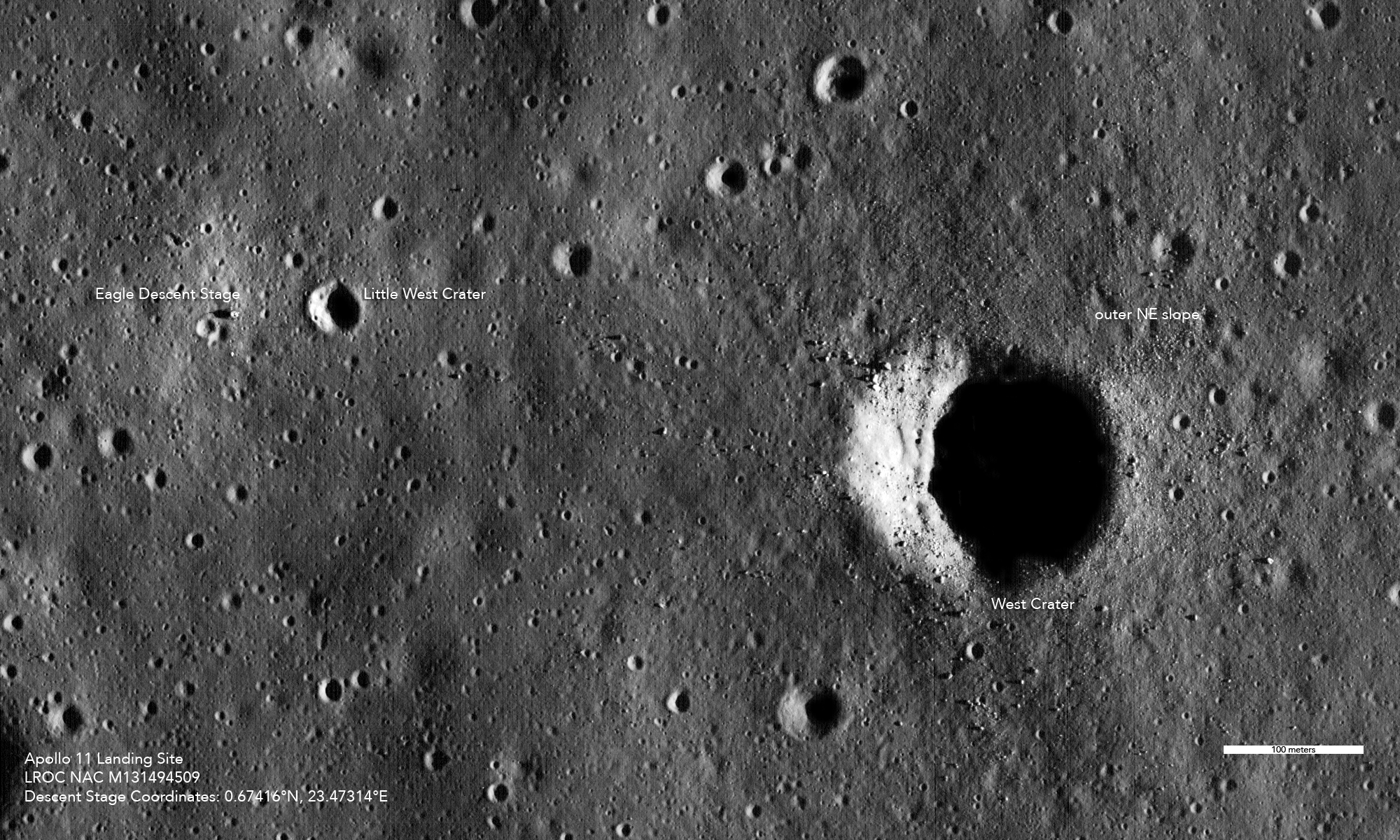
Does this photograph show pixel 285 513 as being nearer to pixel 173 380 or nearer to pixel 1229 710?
pixel 173 380

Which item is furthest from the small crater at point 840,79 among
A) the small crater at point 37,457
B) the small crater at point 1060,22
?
the small crater at point 37,457

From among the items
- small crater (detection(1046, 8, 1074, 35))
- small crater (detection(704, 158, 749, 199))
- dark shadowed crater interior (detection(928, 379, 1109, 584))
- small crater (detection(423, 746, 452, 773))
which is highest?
small crater (detection(1046, 8, 1074, 35))

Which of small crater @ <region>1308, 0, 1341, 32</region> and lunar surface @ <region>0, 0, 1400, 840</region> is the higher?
small crater @ <region>1308, 0, 1341, 32</region>

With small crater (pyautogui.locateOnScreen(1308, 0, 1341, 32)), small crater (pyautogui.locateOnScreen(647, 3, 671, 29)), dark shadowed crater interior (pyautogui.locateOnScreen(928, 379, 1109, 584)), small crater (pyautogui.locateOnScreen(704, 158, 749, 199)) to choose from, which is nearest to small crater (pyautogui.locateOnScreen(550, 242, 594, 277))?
small crater (pyautogui.locateOnScreen(704, 158, 749, 199))

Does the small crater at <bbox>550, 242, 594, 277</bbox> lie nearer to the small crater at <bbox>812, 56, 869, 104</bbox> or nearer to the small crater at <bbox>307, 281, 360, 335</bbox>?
the small crater at <bbox>307, 281, 360, 335</bbox>

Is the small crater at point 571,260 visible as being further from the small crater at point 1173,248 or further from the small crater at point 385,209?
the small crater at point 1173,248

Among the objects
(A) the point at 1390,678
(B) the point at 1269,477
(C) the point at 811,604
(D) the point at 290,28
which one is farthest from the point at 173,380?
(A) the point at 1390,678

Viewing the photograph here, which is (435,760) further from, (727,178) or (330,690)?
(727,178)

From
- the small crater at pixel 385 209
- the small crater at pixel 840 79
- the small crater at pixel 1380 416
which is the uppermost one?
the small crater at pixel 840 79
